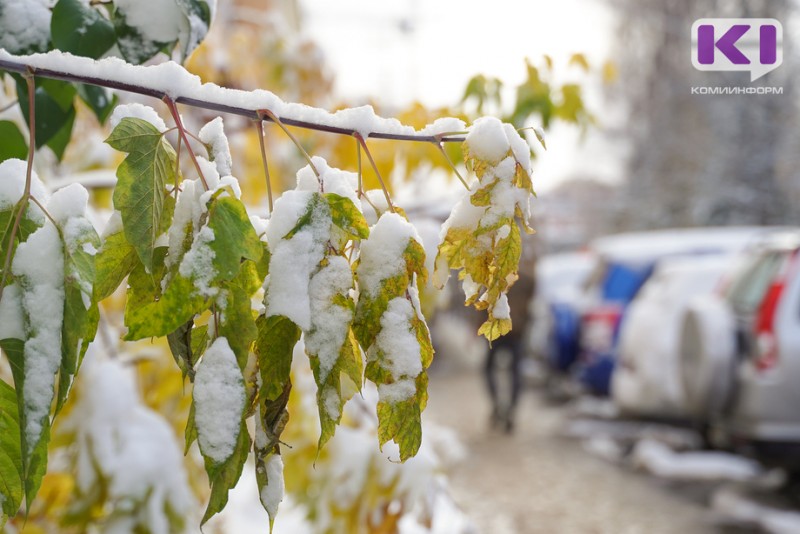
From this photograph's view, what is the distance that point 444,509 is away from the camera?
396 cm

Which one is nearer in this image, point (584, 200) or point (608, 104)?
point (608, 104)

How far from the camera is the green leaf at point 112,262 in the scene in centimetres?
73

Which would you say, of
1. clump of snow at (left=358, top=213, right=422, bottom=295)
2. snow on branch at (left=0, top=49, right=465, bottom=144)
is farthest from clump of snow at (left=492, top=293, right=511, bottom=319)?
snow on branch at (left=0, top=49, right=465, bottom=144)

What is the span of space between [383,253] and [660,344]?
5433mm

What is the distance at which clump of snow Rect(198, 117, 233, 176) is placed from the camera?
0.81 meters

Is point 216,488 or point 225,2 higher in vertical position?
point 225,2

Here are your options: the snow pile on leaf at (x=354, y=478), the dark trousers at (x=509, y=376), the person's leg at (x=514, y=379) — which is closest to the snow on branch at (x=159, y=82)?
the snow pile on leaf at (x=354, y=478)

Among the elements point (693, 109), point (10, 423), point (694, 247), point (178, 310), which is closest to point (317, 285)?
point (178, 310)

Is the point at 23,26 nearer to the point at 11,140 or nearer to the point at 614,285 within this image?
the point at 11,140

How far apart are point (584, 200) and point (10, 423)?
36709 millimetres

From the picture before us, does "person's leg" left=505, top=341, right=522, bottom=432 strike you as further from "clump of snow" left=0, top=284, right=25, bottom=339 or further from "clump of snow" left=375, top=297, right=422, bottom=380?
"clump of snow" left=0, top=284, right=25, bottom=339

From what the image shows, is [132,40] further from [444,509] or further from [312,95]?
[312,95]

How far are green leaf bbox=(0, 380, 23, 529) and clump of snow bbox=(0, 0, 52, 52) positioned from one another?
1.92 feet

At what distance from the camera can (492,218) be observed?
81 cm
